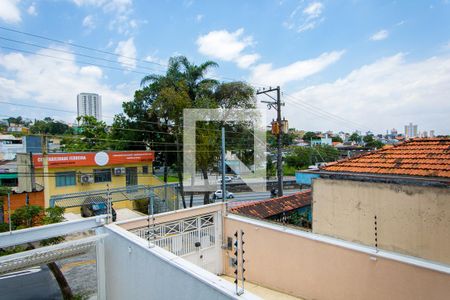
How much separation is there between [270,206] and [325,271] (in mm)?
5375

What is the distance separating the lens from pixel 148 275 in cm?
457

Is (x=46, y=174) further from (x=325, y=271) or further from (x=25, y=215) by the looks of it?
(x=325, y=271)

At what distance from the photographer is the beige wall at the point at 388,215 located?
6.06m

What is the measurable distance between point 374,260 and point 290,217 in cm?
633

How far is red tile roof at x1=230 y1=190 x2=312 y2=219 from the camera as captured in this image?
36.8ft

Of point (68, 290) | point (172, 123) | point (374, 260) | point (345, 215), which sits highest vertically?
point (172, 123)

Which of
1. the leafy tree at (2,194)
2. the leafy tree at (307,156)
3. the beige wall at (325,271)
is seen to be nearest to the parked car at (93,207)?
the leafy tree at (2,194)

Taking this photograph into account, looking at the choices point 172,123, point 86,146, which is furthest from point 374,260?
point 86,146

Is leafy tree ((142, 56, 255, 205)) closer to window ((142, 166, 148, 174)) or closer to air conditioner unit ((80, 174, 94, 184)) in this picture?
window ((142, 166, 148, 174))

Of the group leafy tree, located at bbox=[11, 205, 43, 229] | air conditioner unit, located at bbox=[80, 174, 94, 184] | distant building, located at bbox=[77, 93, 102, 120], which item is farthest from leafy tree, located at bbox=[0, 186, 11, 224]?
distant building, located at bbox=[77, 93, 102, 120]

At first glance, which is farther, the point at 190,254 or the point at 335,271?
the point at 190,254

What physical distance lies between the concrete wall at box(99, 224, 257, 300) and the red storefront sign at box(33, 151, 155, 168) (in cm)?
1254

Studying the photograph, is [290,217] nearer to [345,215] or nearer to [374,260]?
[345,215]

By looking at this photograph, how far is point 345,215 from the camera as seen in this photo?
7.62 meters
